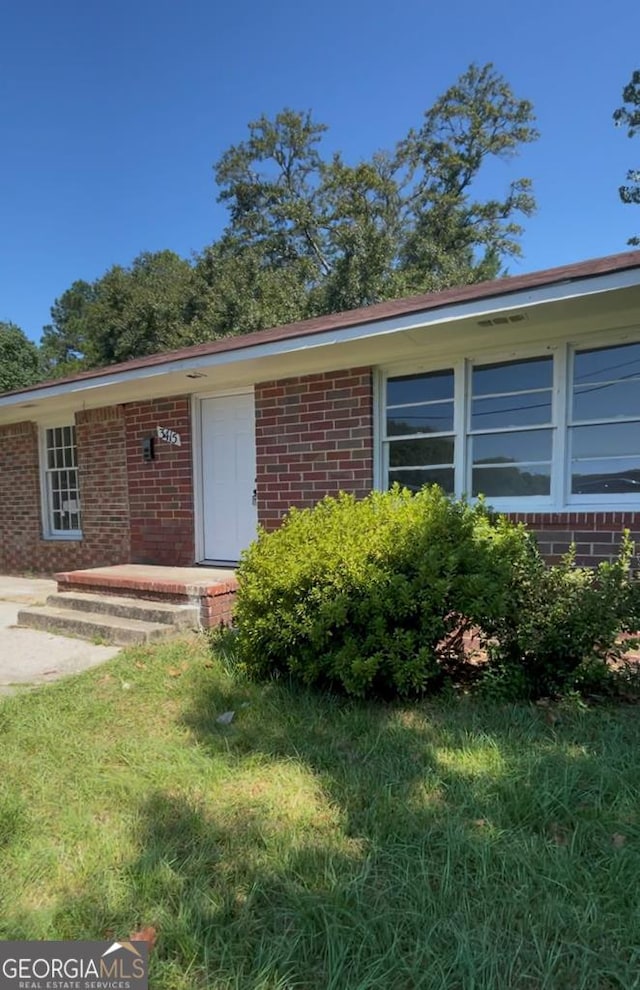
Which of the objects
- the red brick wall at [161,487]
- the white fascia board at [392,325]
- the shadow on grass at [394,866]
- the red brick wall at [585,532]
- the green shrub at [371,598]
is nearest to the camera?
the shadow on grass at [394,866]

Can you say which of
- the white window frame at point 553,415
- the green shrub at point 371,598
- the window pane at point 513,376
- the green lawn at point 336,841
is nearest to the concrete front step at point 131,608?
the green shrub at point 371,598

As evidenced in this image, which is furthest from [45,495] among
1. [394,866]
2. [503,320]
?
[394,866]

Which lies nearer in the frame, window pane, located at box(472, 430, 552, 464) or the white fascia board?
the white fascia board

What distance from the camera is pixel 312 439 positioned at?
6355 mm

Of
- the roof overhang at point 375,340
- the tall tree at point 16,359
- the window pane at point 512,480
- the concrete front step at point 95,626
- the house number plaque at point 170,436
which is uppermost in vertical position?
the tall tree at point 16,359

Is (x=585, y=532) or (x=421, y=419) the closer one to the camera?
(x=585, y=532)

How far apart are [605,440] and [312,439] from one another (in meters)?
2.97

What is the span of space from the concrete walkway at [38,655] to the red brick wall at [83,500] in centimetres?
234

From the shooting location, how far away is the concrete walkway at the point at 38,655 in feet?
13.1

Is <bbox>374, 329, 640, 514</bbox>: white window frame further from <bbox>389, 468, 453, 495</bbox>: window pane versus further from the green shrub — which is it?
the green shrub

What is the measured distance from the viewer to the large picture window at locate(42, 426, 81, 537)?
29.2 feet

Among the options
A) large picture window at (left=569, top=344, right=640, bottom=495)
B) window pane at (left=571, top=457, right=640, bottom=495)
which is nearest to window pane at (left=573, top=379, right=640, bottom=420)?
large picture window at (left=569, top=344, right=640, bottom=495)

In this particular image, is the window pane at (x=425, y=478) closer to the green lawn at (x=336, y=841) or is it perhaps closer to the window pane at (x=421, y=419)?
the window pane at (x=421, y=419)

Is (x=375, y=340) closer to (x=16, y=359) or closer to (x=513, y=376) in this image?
(x=513, y=376)
